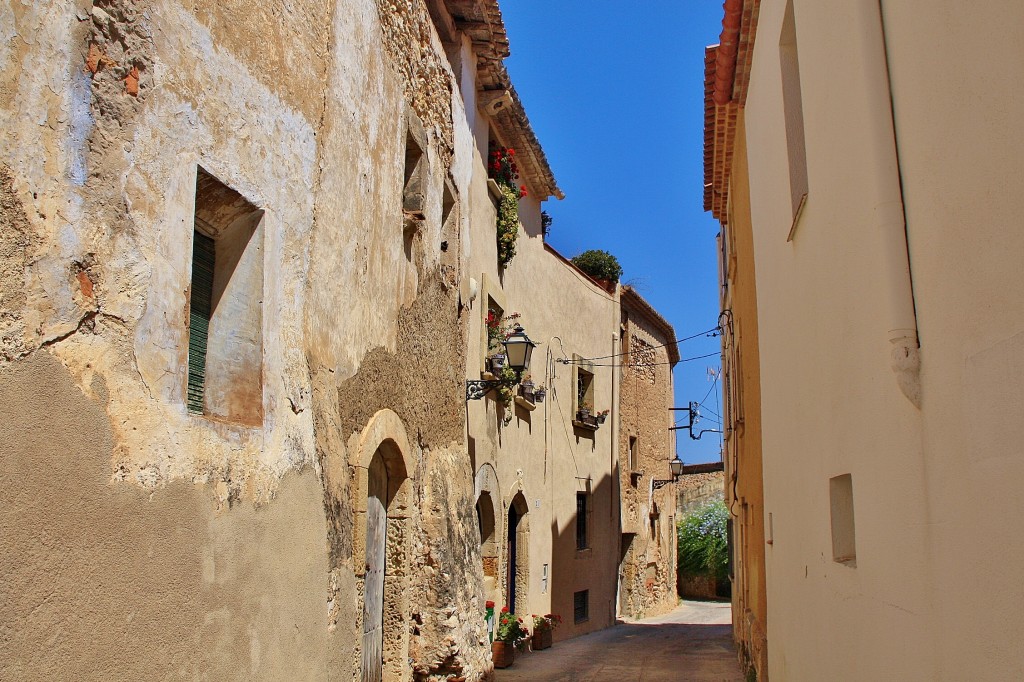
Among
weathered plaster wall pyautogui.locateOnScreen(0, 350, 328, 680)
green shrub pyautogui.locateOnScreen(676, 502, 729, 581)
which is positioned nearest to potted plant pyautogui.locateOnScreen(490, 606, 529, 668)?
weathered plaster wall pyautogui.locateOnScreen(0, 350, 328, 680)

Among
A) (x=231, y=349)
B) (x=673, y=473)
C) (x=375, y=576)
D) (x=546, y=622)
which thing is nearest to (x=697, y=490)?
(x=673, y=473)

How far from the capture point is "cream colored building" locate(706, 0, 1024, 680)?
229cm

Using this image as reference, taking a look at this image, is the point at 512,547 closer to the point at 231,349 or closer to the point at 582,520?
the point at 582,520

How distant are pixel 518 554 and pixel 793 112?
9.84 meters

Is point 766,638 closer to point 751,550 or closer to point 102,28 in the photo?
point 751,550

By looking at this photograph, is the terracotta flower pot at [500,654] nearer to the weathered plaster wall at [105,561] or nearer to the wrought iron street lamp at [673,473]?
the weathered plaster wall at [105,561]

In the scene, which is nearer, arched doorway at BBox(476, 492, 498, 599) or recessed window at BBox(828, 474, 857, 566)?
recessed window at BBox(828, 474, 857, 566)

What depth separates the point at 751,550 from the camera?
35.8ft

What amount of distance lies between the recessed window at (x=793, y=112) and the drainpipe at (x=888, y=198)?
189 centimetres

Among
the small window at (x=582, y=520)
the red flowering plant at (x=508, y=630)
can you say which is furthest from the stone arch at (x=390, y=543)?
the small window at (x=582, y=520)

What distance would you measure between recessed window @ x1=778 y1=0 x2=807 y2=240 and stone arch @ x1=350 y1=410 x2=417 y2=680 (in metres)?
3.66

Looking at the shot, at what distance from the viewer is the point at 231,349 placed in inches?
204

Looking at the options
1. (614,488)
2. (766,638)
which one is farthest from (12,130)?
(614,488)

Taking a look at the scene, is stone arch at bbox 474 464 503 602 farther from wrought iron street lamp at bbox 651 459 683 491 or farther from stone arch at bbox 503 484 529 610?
wrought iron street lamp at bbox 651 459 683 491
